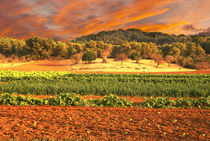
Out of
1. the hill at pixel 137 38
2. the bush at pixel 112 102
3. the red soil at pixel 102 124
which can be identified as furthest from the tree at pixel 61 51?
the bush at pixel 112 102

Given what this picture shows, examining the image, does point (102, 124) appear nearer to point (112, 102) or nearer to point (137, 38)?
point (112, 102)

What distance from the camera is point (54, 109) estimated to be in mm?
6219

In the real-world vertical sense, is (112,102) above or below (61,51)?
below

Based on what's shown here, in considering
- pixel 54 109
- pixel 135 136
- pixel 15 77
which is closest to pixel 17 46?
pixel 15 77

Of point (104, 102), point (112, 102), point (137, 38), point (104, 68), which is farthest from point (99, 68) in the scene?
point (137, 38)

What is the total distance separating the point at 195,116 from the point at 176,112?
0.64 metres

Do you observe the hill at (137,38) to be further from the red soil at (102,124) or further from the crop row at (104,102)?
the red soil at (102,124)

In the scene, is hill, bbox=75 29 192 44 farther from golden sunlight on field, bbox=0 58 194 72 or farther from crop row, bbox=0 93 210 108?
crop row, bbox=0 93 210 108

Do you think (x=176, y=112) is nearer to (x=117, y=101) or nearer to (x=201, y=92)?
(x=117, y=101)

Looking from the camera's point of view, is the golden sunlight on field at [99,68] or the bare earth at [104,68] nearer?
the bare earth at [104,68]

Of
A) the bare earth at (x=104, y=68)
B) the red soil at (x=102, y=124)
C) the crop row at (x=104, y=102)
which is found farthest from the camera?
the bare earth at (x=104, y=68)

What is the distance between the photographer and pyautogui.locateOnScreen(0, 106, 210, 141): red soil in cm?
426

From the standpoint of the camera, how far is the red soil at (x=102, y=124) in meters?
4.26

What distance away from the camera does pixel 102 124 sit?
491 cm
